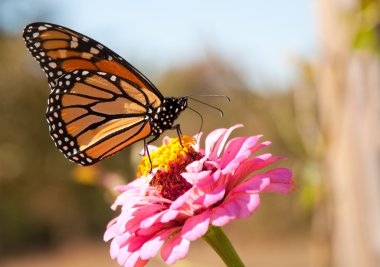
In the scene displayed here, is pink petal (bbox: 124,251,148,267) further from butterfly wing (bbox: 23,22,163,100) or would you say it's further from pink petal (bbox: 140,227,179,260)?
butterfly wing (bbox: 23,22,163,100)

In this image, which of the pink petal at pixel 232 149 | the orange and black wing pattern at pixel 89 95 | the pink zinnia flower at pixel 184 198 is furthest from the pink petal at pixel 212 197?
the orange and black wing pattern at pixel 89 95

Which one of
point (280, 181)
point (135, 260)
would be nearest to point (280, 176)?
point (280, 181)

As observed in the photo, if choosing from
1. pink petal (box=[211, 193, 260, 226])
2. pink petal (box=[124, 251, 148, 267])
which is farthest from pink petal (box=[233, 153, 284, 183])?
pink petal (box=[124, 251, 148, 267])

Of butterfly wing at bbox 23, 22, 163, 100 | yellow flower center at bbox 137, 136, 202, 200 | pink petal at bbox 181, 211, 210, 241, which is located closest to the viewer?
pink petal at bbox 181, 211, 210, 241

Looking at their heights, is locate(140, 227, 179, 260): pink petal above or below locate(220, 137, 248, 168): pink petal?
below

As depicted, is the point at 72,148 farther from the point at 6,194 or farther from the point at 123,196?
the point at 6,194

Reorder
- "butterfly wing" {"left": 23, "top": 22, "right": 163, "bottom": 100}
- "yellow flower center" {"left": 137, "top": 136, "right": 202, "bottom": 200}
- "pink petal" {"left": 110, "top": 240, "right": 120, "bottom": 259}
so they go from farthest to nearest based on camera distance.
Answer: "butterfly wing" {"left": 23, "top": 22, "right": 163, "bottom": 100} < "yellow flower center" {"left": 137, "top": 136, "right": 202, "bottom": 200} < "pink petal" {"left": 110, "top": 240, "right": 120, "bottom": 259}

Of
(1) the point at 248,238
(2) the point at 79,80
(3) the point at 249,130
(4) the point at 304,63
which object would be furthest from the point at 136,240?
(1) the point at 248,238
